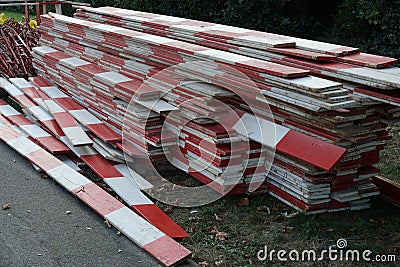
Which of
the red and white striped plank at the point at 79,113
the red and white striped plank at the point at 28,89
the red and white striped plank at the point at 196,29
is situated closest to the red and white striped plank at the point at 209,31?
the red and white striped plank at the point at 196,29

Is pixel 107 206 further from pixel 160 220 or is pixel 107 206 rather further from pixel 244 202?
pixel 244 202

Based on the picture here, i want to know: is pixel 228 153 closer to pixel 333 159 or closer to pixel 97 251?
pixel 333 159

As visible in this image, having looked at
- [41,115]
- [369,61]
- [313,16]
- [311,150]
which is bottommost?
[41,115]

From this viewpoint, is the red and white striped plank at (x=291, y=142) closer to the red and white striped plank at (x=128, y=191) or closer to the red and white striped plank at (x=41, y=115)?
the red and white striped plank at (x=128, y=191)

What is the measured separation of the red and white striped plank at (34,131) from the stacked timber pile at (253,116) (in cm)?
61

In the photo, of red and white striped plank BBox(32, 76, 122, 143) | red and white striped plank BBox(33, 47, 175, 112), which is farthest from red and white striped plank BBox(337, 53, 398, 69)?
red and white striped plank BBox(32, 76, 122, 143)

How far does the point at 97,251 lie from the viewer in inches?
167

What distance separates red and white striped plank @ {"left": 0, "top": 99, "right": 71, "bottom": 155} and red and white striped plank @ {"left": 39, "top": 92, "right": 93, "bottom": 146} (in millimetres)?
159

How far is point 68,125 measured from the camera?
6273mm

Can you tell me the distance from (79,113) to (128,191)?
189 centimetres

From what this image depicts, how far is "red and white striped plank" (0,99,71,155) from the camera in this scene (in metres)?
5.99

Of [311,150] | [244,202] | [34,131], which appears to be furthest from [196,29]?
[311,150]

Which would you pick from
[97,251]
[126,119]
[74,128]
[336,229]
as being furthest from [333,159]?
[74,128]

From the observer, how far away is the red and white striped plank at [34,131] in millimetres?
5992
